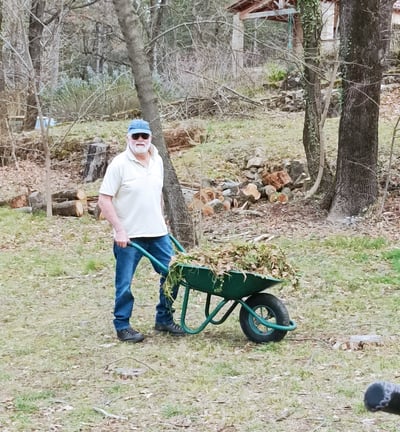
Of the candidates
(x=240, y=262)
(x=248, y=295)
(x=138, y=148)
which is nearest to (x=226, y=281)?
(x=240, y=262)

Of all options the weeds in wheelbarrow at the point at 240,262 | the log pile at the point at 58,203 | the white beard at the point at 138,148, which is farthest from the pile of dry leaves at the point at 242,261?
the log pile at the point at 58,203

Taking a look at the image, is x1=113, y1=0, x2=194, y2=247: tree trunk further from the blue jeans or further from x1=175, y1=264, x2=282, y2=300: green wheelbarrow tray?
x1=175, y1=264, x2=282, y2=300: green wheelbarrow tray

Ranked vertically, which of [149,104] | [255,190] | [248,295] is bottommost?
[248,295]

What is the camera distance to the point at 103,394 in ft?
14.1

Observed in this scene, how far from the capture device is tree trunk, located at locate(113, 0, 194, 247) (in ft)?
27.7

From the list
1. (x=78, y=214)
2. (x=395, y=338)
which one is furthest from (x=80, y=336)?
(x=78, y=214)

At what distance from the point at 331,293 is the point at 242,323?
167 cm

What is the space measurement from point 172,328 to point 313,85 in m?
6.03

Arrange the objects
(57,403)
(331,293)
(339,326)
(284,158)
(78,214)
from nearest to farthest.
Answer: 1. (57,403)
2. (339,326)
3. (331,293)
4. (78,214)
5. (284,158)

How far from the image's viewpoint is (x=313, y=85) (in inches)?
414

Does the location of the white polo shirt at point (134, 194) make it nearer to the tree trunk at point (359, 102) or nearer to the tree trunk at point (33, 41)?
the tree trunk at point (359, 102)

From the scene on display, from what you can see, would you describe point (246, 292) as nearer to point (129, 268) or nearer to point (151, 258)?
point (151, 258)

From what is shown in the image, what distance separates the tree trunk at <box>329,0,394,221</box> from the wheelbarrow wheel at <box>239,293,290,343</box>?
461 centimetres

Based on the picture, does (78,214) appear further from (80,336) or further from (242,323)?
(242,323)
